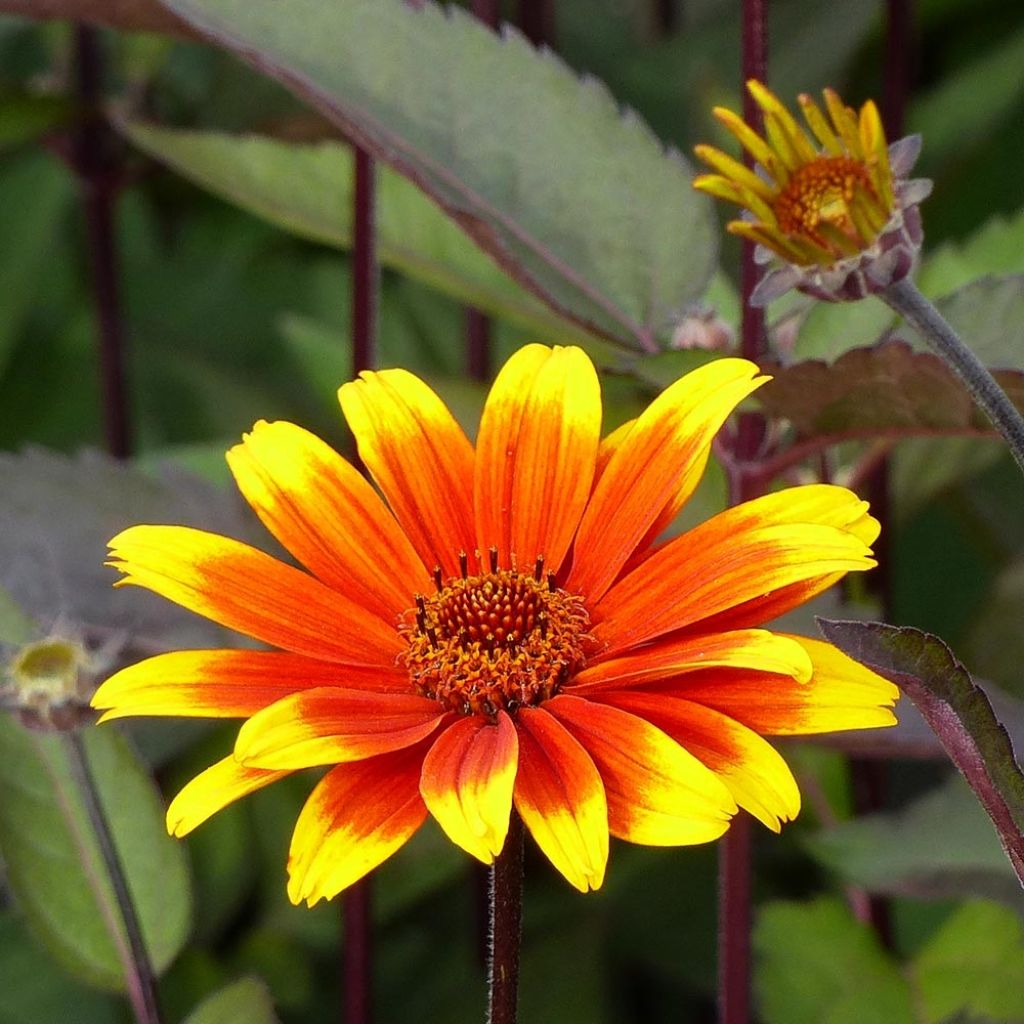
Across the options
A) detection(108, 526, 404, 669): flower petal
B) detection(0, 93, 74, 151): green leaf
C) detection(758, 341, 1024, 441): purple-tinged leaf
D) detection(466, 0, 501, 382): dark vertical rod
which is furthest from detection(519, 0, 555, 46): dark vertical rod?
detection(108, 526, 404, 669): flower petal

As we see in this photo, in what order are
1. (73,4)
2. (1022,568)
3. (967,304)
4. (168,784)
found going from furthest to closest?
(168,784) < (1022,568) < (73,4) < (967,304)

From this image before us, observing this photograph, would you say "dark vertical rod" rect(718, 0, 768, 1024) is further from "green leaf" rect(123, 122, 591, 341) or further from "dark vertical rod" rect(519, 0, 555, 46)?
"dark vertical rod" rect(519, 0, 555, 46)

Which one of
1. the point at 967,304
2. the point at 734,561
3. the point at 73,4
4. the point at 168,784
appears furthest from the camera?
the point at 168,784

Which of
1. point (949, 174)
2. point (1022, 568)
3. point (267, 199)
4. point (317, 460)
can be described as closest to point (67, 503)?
point (267, 199)

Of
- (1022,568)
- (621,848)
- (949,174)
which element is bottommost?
(621,848)

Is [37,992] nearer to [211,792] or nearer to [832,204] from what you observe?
[211,792]

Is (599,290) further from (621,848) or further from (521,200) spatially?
(621,848)

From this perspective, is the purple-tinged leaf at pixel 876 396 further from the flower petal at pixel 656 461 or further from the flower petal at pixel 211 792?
the flower petal at pixel 211 792
